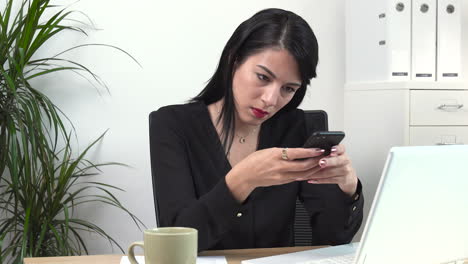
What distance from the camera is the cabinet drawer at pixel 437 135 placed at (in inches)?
95.7

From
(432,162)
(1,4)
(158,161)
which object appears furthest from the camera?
(1,4)

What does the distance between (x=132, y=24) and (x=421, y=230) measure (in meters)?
1.96

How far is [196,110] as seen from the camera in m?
1.65

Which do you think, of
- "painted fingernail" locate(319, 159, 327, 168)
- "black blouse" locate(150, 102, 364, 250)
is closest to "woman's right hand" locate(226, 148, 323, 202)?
"painted fingernail" locate(319, 159, 327, 168)

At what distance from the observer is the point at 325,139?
1.08 meters

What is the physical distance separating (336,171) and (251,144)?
0.46 m

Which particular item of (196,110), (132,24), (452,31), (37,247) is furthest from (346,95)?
(37,247)

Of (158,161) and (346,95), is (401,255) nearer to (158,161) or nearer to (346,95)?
(158,161)

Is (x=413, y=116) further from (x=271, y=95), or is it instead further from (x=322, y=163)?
(x=322, y=163)

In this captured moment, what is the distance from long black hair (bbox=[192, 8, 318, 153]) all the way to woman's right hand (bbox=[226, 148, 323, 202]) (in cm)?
39

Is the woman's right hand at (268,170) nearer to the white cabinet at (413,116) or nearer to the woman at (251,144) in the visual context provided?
the woman at (251,144)

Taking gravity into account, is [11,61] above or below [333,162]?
above

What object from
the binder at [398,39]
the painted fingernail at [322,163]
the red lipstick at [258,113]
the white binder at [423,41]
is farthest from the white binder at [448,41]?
the painted fingernail at [322,163]

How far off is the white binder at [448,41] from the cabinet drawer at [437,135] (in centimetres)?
22
